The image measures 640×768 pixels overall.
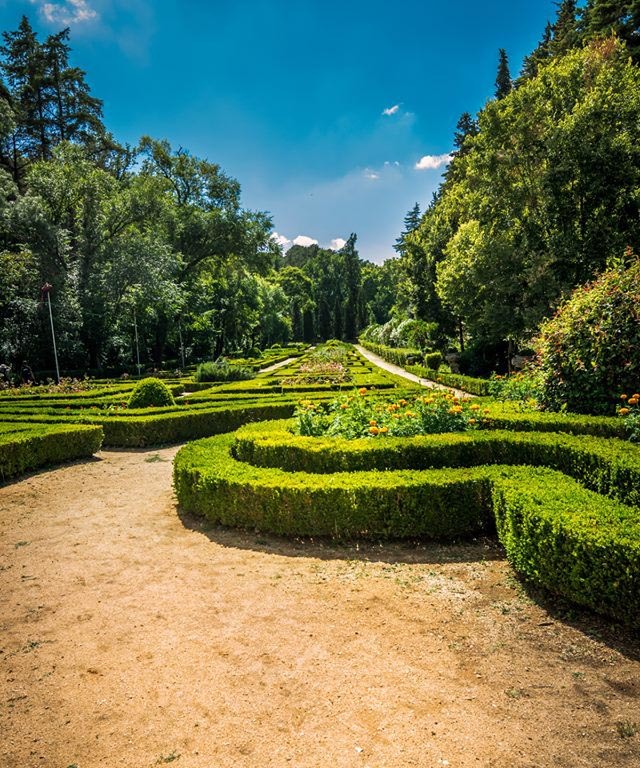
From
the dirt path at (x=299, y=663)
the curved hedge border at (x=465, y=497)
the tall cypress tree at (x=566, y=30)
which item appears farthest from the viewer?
the tall cypress tree at (x=566, y=30)

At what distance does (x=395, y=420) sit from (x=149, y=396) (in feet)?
25.8

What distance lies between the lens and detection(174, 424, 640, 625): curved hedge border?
3434 millimetres

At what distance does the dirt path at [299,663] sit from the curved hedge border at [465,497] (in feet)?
0.90

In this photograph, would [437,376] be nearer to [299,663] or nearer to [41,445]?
[41,445]

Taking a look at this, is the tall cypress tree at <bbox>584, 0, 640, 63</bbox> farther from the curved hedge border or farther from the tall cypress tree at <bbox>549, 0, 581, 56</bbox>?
the curved hedge border

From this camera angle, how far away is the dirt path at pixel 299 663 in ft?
7.96

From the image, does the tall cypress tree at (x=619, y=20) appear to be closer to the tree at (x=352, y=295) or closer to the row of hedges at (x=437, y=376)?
the row of hedges at (x=437, y=376)

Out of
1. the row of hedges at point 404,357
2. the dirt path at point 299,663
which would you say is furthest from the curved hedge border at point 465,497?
the row of hedges at point 404,357

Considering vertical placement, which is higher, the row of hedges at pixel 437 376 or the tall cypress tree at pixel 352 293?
the tall cypress tree at pixel 352 293

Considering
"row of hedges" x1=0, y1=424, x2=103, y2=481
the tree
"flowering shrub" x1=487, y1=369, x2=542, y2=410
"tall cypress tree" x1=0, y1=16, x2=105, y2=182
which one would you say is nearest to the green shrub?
"flowering shrub" x1=487, y1=369, x2=542, y2=410

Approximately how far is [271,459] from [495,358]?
1813cm

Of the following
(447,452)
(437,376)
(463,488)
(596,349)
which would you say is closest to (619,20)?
(437,376)

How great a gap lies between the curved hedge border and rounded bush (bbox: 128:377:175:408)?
18.2 feet

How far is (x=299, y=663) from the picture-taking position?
123 inches
